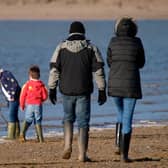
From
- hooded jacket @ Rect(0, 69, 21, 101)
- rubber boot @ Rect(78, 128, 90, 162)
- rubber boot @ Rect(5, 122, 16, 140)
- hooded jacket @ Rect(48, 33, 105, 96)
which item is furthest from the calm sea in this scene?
hooded jacket @ Rect(48, 33, 105, 96)

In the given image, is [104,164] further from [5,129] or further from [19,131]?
[5,129]

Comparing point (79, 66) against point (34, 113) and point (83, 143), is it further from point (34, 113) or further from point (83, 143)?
point (34, 113)

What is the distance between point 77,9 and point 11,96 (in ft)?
192

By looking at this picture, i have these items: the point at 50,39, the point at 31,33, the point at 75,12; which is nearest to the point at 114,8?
the point at 75,12

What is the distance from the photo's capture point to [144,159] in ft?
43.8

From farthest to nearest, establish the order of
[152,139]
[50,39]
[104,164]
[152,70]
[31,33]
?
[31,33] → [50,39] → [152,70] → [152,139] → [104,164]

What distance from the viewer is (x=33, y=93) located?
16.7m

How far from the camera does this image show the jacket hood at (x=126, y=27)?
13.0 meters

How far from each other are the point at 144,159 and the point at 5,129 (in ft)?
21.9

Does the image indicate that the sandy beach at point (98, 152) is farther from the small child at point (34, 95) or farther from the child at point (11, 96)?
the small child at point (34, 95)

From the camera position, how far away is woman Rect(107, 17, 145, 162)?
12.9 metres

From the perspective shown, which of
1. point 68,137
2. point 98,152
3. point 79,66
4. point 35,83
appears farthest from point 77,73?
point 35,83

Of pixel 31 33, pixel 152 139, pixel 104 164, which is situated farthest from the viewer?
pixel 31 33

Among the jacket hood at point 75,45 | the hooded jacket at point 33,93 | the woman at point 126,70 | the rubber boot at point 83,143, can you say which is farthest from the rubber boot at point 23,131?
the jacket hood at point 75,45
